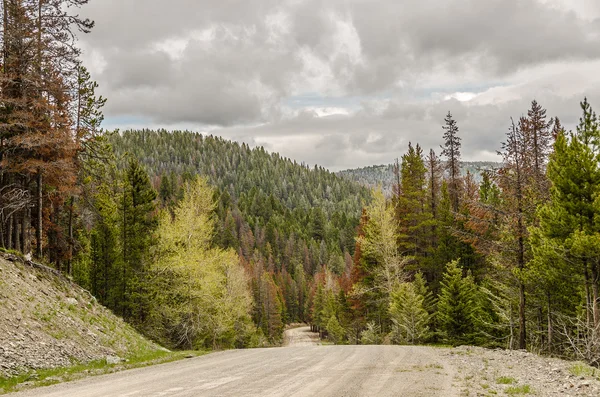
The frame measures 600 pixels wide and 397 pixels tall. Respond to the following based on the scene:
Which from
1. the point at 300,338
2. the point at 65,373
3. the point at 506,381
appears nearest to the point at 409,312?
the point at 506,381

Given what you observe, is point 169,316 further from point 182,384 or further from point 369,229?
point 182,384

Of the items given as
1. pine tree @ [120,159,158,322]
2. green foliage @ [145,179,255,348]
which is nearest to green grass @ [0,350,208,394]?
green foliage @ [145,179,255,348]

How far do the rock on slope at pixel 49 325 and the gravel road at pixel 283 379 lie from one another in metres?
2.26

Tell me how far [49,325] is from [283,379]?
9.26 m

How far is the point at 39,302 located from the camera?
1619cm

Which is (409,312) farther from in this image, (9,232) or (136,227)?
(9,232)

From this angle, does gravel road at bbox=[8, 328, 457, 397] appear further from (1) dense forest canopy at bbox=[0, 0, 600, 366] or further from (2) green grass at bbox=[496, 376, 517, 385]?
(1) dense forest canopy at bbox=[0, 0, 600, 366]

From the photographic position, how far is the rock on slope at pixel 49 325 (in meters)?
12.9

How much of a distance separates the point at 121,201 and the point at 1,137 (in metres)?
10.1

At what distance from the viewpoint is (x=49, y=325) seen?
15227 millimetres

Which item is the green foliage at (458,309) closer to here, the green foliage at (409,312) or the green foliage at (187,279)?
the green foliage at (409,312)

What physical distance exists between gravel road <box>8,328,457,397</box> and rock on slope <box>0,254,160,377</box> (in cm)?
226

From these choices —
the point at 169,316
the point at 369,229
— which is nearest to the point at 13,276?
the point at 169,316

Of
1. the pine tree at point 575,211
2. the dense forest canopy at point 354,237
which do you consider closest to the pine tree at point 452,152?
the dense forest canopy at point 354,237
